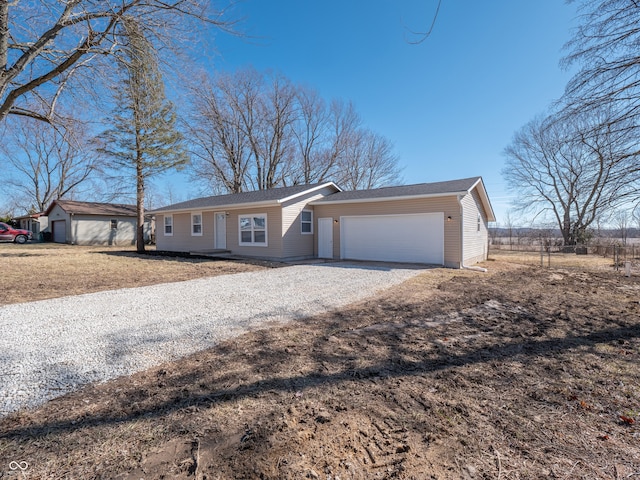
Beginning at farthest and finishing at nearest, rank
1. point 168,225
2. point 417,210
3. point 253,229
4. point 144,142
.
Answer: point 168,225
point 144,142
point 253,229
point 417,210

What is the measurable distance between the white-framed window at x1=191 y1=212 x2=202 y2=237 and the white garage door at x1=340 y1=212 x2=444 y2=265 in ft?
25.7

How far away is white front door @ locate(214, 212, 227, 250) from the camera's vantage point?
51.0 feet

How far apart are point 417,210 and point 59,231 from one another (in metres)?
28.2

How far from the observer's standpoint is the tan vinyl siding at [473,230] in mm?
12141

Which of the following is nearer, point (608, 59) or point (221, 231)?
point (608, 59)

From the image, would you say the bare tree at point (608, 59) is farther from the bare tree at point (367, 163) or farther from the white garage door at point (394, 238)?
the bare tree at point (367, 163)

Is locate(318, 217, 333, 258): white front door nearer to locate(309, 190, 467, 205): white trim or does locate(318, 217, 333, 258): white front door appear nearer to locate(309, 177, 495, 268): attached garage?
locate(309, 177, 495, 268): attached garage

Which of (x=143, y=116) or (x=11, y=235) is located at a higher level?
(x=143, y=116)

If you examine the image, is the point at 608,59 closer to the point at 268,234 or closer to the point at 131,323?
the point at 131,323

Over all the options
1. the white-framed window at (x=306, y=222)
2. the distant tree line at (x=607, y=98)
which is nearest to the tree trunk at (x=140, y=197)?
the white-framed window at (x=306, y=222)

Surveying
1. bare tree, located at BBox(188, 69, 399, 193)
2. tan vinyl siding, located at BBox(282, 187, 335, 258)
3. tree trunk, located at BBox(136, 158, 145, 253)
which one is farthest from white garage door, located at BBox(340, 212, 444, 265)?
bare tree, located at BBox(188, 69, 399, 193)

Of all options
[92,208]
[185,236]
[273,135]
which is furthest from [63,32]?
[92,208]

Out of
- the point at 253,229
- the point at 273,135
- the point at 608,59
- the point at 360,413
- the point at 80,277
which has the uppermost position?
the point at 273,135

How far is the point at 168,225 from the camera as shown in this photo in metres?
18.5
